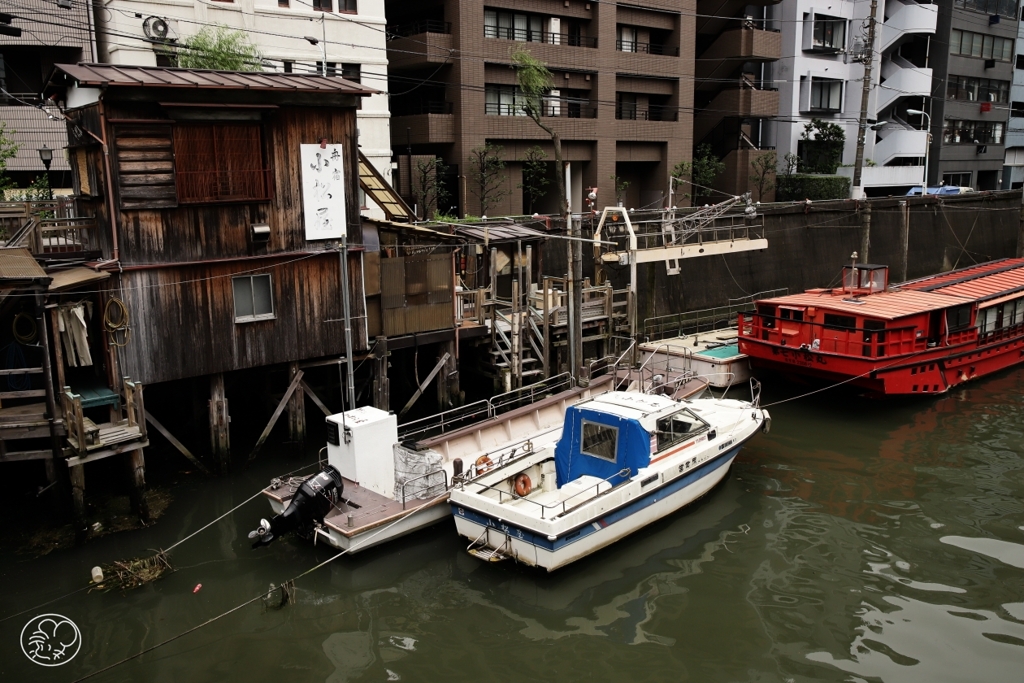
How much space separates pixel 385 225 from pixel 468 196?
51.1 ft

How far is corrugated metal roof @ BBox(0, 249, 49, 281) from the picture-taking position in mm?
14531

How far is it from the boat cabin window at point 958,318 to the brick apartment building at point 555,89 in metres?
12.8

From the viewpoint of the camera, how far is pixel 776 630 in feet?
41.9

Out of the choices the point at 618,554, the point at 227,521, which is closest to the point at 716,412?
the point at 618,554

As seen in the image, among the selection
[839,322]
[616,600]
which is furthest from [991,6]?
[616,600]

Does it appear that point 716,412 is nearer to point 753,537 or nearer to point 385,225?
point 753,537

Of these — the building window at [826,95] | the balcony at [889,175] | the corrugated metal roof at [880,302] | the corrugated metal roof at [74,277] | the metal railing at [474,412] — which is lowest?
the metal railing at [474,412]

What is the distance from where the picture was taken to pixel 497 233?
23250 mm

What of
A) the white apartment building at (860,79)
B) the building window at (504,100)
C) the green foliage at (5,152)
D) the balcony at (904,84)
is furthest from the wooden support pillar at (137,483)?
the balcony at (904,84)

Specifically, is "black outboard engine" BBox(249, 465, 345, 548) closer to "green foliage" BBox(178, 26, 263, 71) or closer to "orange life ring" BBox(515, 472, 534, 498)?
"orange life ring" BBox(515, 472, 534, 498)

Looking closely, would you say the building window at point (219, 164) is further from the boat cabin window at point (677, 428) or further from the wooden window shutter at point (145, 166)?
the boat cabin window at point (677, 428)

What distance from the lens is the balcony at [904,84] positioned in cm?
5112

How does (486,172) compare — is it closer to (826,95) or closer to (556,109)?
(556,109)

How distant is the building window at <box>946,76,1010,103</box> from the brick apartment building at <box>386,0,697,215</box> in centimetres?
2225
